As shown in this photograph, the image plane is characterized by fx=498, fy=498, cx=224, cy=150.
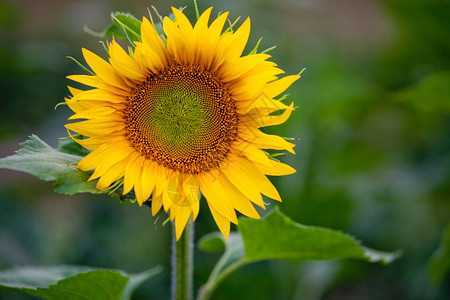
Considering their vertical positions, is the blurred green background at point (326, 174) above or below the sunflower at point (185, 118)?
below

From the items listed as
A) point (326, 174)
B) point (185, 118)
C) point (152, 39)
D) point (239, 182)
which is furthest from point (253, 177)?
point (326, 174)

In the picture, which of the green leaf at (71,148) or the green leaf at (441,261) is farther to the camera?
the green leaf at (441,261)

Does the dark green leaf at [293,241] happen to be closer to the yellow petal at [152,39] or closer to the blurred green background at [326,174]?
the yellow petal at [152,39]

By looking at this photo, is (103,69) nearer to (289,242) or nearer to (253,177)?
(253,177)

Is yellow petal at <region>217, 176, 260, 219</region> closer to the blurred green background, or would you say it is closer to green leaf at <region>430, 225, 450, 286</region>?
green leaf at <region>430, 225, 450, 286</region>

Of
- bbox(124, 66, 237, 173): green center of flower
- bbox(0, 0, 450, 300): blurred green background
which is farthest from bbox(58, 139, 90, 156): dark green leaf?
bbox(0, 0, 450, 300): blurred green background

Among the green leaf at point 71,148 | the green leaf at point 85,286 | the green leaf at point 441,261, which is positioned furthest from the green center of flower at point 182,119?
the green leaf at point 441,261
